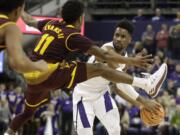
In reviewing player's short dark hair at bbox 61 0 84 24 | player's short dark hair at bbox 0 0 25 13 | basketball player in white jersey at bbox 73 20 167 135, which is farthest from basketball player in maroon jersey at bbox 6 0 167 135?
player's short dark hair at bbox 0 0 25 13

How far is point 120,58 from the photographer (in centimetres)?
763

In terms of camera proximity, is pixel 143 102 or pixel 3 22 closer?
pixel 3 22

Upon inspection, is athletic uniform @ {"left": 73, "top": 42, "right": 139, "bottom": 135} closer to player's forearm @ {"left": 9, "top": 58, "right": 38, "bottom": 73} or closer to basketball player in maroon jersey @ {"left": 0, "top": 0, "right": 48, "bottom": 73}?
basketball player in maroon jersey @ {"left": 0, "top": 0, "right": 48, "bottom": 73}

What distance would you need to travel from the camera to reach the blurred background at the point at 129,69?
1395cm

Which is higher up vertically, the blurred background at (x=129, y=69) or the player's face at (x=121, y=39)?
the player's face at (x=121, y=39)

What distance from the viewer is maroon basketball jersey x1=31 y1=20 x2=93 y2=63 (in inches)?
296

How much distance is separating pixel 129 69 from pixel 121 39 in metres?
7.46

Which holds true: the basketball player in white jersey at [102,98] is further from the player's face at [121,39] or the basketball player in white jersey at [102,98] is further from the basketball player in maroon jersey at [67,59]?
the basketball player in maroon jersey at [67,59]

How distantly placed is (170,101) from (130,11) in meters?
8.69

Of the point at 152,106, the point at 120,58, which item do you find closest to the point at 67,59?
the point at 120,58

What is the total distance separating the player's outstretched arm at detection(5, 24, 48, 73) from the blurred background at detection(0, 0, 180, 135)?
19.3ft

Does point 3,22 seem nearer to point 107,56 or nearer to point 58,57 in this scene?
point 58,57

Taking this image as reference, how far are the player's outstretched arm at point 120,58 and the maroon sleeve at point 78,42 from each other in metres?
0.09

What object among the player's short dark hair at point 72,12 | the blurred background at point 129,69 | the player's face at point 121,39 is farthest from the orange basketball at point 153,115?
the blurred background at point 129,69
